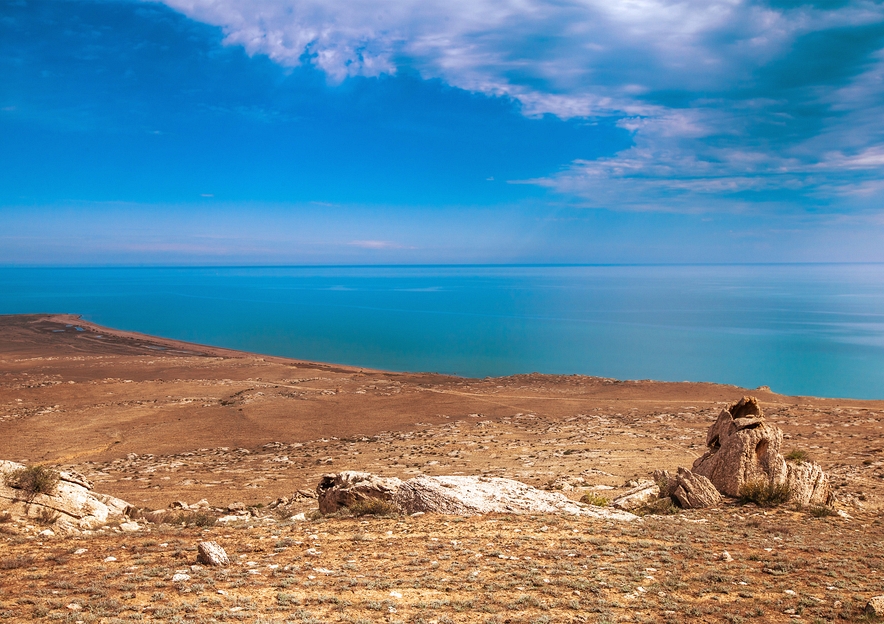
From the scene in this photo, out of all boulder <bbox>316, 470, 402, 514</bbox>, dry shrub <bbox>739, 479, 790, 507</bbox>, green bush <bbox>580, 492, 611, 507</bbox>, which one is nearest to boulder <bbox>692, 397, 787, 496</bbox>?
dry shrub <bbox>739, 479, 790, 507</bbox>

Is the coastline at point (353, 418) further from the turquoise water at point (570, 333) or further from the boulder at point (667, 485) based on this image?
the turquoise water at point (570, 333)

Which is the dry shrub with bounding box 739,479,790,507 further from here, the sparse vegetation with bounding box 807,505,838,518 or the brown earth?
the sparse vegetation with bounding box 807,505,838,518

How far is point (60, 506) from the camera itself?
10289 millimetres

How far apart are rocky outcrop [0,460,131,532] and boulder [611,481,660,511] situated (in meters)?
10.7

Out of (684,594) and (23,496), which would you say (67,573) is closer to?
(23,496)

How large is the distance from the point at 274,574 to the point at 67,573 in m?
2.76

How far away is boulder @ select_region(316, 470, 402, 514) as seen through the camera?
37.2 feet

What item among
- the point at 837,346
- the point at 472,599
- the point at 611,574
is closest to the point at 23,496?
the point at 472,599

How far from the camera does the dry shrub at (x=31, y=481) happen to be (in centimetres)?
1032

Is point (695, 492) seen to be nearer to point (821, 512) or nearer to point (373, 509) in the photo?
point (821, 512)

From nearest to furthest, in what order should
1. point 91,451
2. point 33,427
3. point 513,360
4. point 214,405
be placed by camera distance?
1. point 91,451
2. point 33,427
3. point 214,405
4. point 513,360

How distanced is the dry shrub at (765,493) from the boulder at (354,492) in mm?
7674

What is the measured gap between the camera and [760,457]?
12.3 m

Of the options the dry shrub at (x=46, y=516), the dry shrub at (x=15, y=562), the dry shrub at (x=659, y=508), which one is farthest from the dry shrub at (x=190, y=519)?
the dry shrub at (x=659, y=508)
